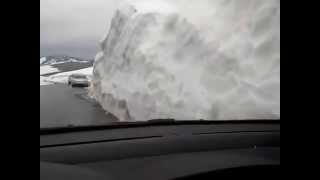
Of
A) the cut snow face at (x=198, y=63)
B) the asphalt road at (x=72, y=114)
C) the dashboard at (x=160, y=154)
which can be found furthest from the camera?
the asphalt road at (x=72, y=114)

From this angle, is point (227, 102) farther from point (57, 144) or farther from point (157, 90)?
point (57, 144)

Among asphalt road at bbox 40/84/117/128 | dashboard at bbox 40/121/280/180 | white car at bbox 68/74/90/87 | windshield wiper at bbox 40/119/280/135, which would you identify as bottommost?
asphalt road at bbox 40/84/117/128

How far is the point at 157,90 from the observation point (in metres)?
12.5

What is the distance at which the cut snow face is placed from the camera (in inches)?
386

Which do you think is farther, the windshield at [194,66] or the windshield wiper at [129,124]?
the windshield at [194,66]

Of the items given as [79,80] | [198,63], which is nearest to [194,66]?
[198,63]

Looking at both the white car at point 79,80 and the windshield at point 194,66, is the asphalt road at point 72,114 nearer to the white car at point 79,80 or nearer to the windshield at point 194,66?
the windshield at point 194,66

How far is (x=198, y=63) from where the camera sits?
1198 cm

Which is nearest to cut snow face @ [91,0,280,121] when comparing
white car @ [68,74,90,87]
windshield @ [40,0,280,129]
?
windshield @ [40,0,280,129]

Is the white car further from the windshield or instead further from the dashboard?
the dashboard

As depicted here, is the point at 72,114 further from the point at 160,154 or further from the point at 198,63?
the point at 160,154

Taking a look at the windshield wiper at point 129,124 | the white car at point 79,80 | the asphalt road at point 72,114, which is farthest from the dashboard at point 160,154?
the white car at point 79,80

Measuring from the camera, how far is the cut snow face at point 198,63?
980 centimetres

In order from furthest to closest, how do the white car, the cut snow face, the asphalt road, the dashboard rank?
the white car
the asphalt road
the cut snow face
the dashboard
